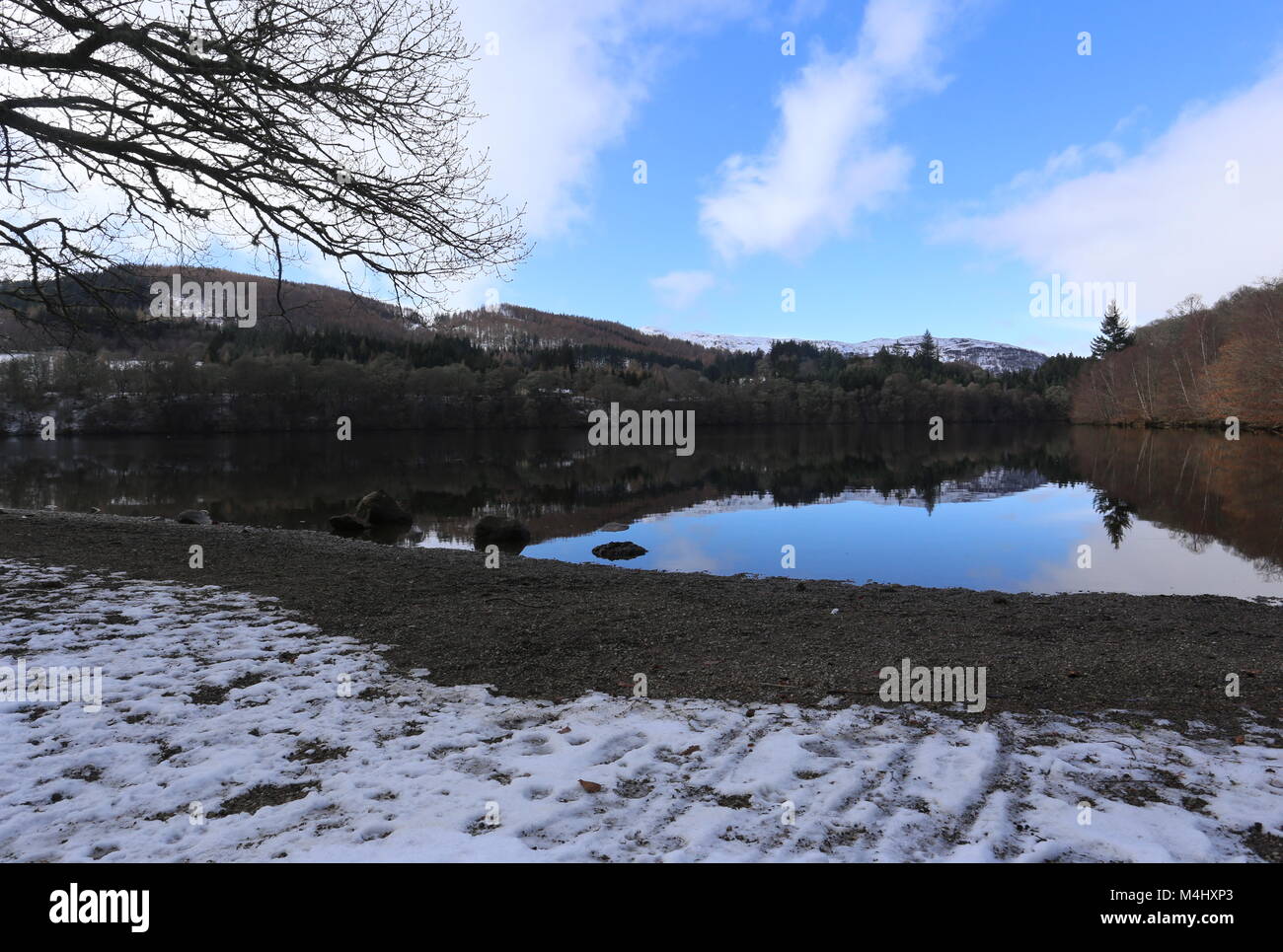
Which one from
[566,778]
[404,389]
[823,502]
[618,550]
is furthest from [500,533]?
[404,389]

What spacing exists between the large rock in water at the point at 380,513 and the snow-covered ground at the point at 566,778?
1723cm

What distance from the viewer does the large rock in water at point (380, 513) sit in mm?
23281

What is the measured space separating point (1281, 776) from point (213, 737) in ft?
22.7

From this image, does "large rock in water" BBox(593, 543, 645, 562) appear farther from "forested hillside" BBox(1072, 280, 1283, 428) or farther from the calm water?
"forested hillside" BBox(1072, 280, 1283, 428)

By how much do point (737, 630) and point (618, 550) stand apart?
33.1 feet

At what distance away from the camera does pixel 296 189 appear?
8055mm

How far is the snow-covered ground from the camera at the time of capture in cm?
357

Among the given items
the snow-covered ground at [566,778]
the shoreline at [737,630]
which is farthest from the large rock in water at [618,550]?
the snow-covered ground at [566,778]

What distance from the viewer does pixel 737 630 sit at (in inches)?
328

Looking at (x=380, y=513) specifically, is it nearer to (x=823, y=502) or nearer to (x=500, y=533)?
(x=500, y=533)

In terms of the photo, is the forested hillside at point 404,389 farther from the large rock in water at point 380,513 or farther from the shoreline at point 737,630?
the shoreline at point 737,630

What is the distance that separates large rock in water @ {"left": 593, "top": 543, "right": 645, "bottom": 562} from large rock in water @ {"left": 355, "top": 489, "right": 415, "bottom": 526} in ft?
28.0
